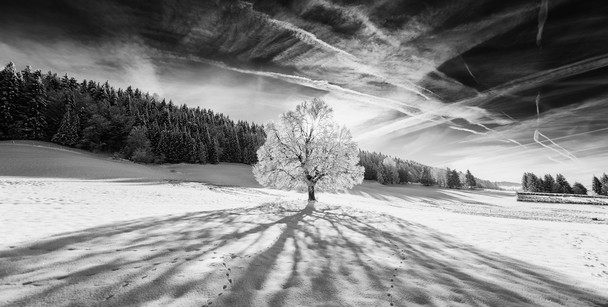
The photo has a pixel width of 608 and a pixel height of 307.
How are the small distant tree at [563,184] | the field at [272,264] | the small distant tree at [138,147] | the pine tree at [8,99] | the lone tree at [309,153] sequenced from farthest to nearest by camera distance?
the small distant tree at [563,184]
the small distant tree at [138,147]
the pine tree at [8,99]
the lone tree at [309,153]
the field at [272,264]

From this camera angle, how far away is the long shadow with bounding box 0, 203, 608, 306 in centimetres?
395

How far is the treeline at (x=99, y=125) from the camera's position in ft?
162

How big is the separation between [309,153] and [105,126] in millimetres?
66334

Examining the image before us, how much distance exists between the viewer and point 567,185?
7975 cm

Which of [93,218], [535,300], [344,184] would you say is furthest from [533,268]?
[93,218]

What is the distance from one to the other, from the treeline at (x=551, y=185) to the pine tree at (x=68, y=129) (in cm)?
13845

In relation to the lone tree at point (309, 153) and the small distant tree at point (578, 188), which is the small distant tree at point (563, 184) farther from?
the lone tree at point (309, 153)

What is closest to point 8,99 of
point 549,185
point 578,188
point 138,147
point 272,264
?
point 138,147

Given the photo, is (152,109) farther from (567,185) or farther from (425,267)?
(567,185)

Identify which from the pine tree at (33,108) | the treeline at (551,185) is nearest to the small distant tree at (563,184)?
the treeline at (551,185)

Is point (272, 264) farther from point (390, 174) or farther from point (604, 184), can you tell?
point (604, 184)

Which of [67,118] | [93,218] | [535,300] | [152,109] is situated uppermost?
[152,109]

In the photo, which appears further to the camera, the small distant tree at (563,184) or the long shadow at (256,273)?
the small distant tree at (563,184)

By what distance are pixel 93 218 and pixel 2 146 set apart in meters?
48.6
